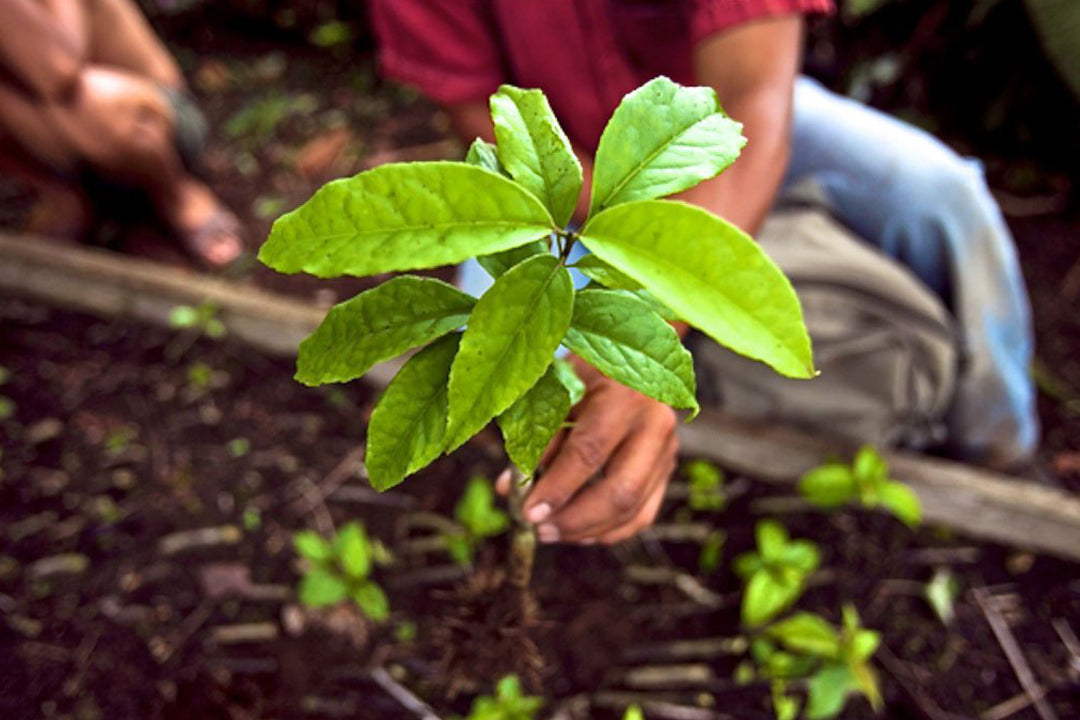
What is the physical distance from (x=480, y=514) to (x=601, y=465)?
0.67 metres

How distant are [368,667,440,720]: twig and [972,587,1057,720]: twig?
3.49 feet

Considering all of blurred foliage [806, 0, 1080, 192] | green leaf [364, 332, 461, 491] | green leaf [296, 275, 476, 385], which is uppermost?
green leaf [296, 275, 476, 385]

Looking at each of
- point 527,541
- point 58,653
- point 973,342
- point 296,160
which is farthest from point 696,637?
point 296,160

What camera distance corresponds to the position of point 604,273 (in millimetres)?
644

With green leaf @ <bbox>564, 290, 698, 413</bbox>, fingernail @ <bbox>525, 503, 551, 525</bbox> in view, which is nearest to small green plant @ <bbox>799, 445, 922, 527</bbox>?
fingernail @ <bbox>525, 503, 551, 525</bbox>

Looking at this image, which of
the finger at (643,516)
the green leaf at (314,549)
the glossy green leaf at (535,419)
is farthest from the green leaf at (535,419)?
the green leaf at (314,549)

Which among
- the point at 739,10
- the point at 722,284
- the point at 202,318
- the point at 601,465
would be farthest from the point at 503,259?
the point at 202,318

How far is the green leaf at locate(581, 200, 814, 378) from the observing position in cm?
49

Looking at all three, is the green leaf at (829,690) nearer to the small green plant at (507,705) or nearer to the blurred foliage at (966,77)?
the small green plant at (507,705)

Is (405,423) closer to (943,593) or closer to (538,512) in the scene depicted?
(538,512)

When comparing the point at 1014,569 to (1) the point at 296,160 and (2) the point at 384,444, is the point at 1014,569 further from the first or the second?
(1) the point at 296,160

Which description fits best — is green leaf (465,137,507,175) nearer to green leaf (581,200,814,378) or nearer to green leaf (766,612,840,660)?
green leaf (581,200,814,378)

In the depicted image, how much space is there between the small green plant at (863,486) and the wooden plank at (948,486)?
0.19 ft

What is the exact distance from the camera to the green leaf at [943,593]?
5.23ft
